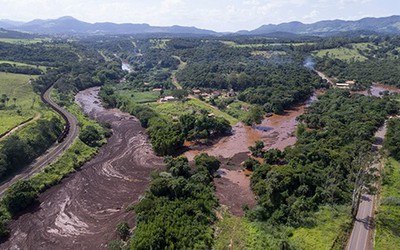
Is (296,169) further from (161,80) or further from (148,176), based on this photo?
(161,80)

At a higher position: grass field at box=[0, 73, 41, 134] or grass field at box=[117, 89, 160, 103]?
grass field at box=[0, 73, 41, 134]

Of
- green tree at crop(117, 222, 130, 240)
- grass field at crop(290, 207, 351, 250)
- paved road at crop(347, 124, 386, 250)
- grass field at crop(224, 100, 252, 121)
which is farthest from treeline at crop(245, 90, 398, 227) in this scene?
grass field at crop(224, 100, 252, 121)

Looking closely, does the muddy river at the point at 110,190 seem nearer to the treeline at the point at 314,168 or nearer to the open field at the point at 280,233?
the treeline at the point at 314,168

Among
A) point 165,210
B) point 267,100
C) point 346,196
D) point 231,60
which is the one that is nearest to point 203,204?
point 165,210

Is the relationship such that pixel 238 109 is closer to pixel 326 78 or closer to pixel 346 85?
pixel 346 85

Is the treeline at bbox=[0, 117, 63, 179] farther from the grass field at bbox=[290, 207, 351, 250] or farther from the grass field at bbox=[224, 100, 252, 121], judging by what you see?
the grass field at bbox=[290, 207, 351, 250]

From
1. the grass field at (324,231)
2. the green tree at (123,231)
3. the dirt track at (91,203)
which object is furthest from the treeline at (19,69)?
the grass field at (324,231)
